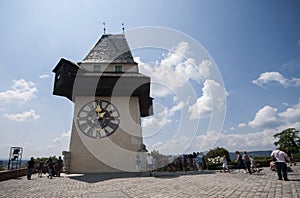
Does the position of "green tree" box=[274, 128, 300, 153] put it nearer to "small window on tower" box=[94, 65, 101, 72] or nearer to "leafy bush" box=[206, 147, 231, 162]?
"leafy bush" box=[206, 147, 231, 162]

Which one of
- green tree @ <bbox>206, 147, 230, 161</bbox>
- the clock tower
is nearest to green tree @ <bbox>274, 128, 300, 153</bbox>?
green tree @ <bbox>206, 147, 230, 161</bbox>

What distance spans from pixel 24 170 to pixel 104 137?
5.96 m

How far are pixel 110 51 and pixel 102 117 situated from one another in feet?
25.1

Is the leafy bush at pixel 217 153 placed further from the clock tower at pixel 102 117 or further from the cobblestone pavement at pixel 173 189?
the cobblestone pavement at pixel 173 189

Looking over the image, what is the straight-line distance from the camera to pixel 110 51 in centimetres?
1980

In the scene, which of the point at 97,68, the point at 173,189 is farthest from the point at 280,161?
the point at 97,68

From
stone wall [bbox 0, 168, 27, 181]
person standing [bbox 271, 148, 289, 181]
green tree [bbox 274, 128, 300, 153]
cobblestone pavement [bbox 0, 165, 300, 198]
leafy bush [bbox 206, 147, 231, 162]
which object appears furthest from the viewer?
green tree [bbox 274, 128, 300, 153]

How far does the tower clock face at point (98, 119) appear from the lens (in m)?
15.1

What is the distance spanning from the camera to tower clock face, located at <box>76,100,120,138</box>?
15.1m

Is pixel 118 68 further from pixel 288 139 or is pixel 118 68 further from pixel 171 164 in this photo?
pixel 288 139

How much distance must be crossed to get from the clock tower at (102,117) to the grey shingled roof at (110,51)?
189 cm

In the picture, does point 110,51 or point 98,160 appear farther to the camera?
point 110,51

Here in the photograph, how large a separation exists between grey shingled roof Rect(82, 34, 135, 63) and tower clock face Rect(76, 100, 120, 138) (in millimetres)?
4659

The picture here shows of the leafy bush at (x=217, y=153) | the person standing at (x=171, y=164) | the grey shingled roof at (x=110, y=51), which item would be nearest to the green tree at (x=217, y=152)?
the leafy bush at (x=217, y=153)
